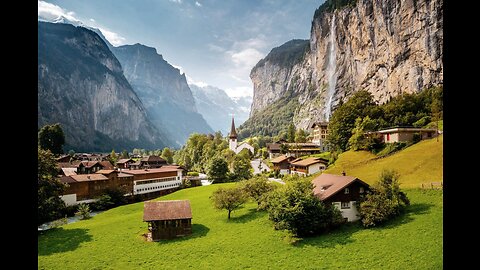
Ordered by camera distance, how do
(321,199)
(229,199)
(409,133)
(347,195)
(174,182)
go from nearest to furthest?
(321,199)
(347,195)
(229,199)
(409,133)
(174,182)

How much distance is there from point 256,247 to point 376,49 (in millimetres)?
90531

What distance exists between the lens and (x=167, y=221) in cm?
2789

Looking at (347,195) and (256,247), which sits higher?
(347,195)

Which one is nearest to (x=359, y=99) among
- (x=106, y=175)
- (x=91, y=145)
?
(x=106, y=175)

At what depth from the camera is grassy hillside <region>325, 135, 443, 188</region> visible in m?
29.3

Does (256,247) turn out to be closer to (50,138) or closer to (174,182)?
(174,182)

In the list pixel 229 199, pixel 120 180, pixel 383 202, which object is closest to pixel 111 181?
pixel 120 180

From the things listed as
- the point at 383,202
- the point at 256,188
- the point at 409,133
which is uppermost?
the point at 409,133

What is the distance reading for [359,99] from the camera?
51688mm

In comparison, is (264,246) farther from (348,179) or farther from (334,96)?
(334,96)

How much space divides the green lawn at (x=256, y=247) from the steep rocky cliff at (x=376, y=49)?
36.4 meters
